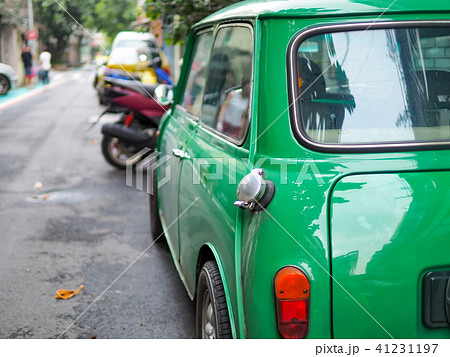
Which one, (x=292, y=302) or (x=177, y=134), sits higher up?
(x=177, y=134)

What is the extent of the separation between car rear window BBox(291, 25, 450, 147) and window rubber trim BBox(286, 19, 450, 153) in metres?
0.01

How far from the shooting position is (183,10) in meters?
7.11

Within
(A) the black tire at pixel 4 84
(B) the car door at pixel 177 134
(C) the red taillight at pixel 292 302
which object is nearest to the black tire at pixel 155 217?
(B) the car door at pixel 177 134

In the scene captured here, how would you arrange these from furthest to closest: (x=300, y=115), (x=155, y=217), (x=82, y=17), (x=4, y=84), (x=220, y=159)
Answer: (x=82, y=17) < (x=4, y=84) < (x=155, y=217) < (x=220, y=159) < (x=300, y=115)

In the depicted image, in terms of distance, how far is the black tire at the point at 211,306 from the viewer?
2.66m

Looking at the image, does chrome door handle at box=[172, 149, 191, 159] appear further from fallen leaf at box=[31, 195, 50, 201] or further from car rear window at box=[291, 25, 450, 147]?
fallen leaf at box=[31, 195, 50, 201]

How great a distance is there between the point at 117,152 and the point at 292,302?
6.63m

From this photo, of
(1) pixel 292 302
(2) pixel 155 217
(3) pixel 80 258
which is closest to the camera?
(1) pixel 292 302

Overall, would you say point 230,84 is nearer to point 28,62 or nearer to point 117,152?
point 117,152

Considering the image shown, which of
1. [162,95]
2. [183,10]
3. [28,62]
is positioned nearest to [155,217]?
[162,95]

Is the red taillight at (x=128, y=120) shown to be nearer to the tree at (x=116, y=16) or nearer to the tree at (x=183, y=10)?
the tree at (x=183, y=10)

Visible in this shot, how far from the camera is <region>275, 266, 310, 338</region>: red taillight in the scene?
223cm

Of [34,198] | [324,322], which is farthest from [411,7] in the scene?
[34,198]

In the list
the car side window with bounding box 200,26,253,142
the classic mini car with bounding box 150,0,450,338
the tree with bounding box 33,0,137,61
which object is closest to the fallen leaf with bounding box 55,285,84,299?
the classic mini car with bounding box 150,0,450,338
